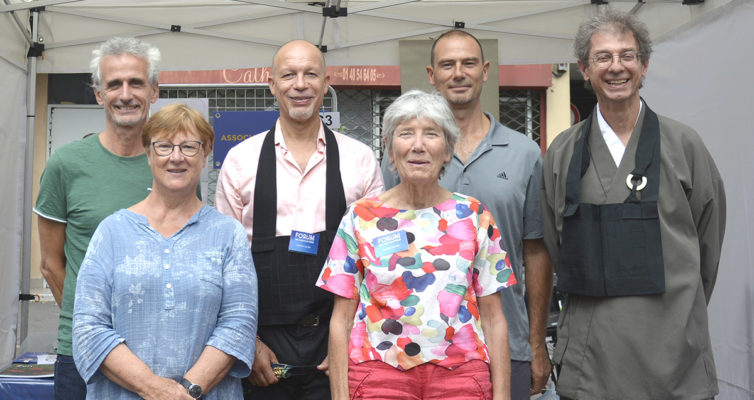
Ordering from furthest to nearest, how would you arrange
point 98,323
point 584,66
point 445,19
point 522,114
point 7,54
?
1. point 522,114
2. point 445,19
3. point 7,54
4. point 584,66
5. point 98,323

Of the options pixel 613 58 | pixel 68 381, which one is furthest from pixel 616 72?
pixel 68 381

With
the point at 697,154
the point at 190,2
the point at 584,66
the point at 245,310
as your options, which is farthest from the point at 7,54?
the point at 697,154

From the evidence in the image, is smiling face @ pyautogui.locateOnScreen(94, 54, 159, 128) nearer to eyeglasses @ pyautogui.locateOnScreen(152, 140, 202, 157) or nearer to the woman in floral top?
eyeglasses @ pyautogui.locateOnScreen(152, 140, 202, 157)

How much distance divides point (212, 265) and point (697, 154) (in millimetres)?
1570

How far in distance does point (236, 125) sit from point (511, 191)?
220cm

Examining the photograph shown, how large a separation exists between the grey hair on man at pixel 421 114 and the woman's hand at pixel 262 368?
2.49 ft

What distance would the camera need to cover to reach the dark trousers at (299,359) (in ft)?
7.54

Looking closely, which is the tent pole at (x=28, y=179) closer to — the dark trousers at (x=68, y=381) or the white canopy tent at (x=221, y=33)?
the white canopy tent at (x=221, y=33)

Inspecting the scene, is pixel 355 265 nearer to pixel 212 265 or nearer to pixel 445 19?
pixel 212 265

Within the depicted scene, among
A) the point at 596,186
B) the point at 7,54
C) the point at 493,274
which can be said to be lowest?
the point at 493,274

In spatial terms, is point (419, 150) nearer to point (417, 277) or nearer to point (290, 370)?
point (417, 277)

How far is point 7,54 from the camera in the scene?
13.3 feet

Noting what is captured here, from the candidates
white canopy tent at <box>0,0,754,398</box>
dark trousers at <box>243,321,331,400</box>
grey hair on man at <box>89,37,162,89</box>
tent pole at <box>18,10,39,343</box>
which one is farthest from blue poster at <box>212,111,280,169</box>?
dark trousers at <box>243,321,331,400</box>

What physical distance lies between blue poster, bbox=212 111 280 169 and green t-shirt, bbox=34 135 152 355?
1761 millimetres
